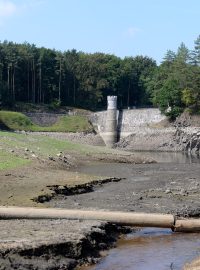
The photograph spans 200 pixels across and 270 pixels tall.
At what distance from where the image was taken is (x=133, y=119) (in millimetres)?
103562

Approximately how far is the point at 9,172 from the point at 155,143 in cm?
6354

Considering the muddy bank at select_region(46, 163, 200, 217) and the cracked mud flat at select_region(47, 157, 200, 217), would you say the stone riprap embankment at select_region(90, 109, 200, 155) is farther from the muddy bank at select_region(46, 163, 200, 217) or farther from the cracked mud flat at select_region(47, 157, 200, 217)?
the muddy bank at select_region(46, 163, 200, 217)

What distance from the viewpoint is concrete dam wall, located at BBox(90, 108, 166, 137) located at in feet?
336

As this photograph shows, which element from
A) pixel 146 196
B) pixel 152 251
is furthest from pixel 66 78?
pixel 152 251

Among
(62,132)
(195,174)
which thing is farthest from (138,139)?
(195,174)

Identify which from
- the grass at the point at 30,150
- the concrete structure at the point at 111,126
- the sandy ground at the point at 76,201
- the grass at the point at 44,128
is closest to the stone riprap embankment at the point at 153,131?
the concrete structure at the point at 111,126

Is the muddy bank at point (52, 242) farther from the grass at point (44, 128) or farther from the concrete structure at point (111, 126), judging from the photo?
the concrete structure at point (111, 126)

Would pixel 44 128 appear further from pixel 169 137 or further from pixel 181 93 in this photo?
pixel 181 93

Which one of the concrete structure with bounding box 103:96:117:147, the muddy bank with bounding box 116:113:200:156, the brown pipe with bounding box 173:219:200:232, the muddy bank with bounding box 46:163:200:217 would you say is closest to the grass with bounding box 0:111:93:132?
the concrete structure with bounding box 103:96:117:147

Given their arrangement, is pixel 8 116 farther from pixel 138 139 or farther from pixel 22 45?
pixel 22 45

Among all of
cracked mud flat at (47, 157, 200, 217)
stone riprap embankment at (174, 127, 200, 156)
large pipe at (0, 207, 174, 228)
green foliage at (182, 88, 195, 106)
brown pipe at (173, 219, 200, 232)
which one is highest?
green foliage at (182, 88, 195, 106)

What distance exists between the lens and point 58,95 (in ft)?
447

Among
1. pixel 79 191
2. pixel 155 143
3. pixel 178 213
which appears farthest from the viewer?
pixel 155 143

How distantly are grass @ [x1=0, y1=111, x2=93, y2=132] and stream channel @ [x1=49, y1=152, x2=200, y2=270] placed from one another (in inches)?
2055
